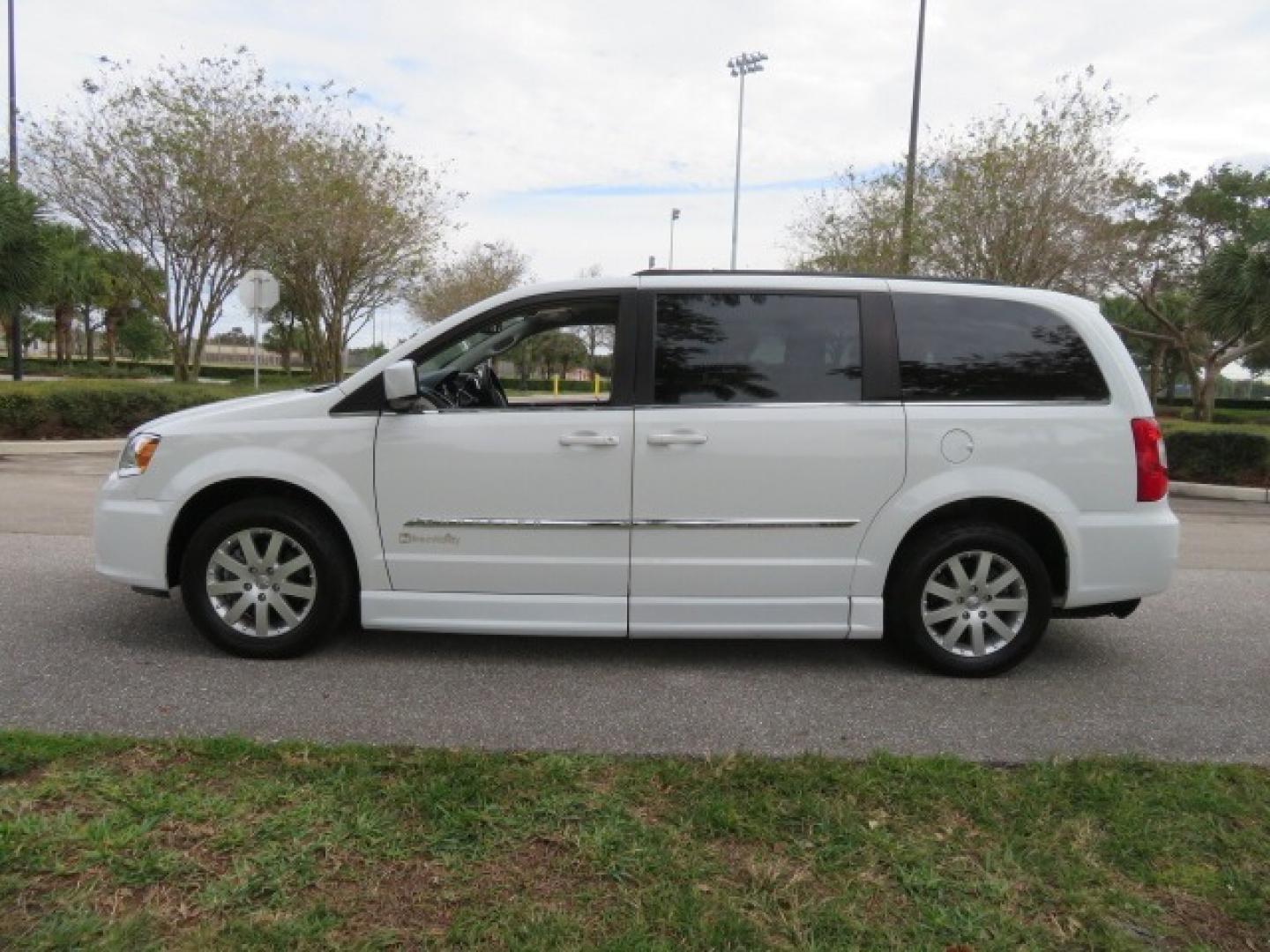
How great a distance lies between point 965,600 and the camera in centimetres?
449

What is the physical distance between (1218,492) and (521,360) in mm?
12089

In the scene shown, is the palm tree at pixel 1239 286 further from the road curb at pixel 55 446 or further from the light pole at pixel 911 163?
the road curb at pixel 55 446

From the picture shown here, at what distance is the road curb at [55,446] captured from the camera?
1378 cm

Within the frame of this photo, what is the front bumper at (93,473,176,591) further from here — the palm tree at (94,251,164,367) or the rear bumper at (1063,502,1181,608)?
the palm tree at (94,251,164,367)

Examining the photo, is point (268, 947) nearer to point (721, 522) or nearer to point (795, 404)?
point (721, 522)

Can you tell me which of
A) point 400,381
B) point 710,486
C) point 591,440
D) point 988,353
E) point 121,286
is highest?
point 121,286

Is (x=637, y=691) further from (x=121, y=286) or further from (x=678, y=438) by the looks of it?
(x=121, y=286)

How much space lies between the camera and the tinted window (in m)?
4.43

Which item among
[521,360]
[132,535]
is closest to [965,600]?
[521,360]

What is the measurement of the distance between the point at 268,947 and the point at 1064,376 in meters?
3.98

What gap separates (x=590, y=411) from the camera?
14.5 ft

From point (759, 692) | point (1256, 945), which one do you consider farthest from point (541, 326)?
A: point (1256, 945)

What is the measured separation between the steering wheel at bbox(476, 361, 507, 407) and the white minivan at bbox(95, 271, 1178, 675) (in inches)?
18.0

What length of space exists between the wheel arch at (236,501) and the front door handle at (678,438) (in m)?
1.50
